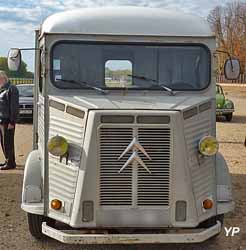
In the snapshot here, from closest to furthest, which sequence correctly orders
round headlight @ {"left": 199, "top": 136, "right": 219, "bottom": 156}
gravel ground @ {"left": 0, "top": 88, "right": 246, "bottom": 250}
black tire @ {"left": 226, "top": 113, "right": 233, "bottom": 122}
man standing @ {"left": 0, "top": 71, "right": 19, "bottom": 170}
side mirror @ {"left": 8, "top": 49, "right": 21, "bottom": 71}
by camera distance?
round headlight @ {"left": 199, "top": 136, "right": 219, "bottom": 156} < gravel ground @ {"left": 0, "top": 88, "right": 246, "bottom": 250} < side mirror @ {"left": 8, "top": 49, "right": 21, "bottom": 71} < man standing @ {"left": 0, "top": 71, "right": 19, "bottom": 170} < black tire @ {"left": 226, "top": 113, "right": 233, "bottom": 122}

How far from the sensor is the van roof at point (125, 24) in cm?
588

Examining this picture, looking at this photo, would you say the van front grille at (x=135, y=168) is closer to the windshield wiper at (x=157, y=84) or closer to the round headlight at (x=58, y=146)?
the round headlight at (x=58, y=146)

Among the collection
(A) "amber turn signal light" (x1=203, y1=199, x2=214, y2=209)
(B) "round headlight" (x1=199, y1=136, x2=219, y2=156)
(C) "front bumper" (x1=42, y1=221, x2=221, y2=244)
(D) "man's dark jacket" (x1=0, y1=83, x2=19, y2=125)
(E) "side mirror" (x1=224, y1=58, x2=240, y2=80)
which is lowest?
(C) "front bumper" (x1=42, y1=221, x2=221, y2=244)

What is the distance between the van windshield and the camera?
5.95 meters

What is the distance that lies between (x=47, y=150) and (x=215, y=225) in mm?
1974

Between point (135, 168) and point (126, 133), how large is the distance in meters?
0.37

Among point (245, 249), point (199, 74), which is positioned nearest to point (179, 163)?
point (199, 74)

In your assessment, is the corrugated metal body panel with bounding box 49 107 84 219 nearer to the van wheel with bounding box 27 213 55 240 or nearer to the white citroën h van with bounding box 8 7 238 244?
the white citroën h van with bounding box 8 7 238 244

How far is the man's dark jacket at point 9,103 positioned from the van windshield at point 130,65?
4661 mm

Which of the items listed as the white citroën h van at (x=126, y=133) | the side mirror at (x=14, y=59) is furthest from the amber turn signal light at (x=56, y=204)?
the side mirror at (x=14, y=59)

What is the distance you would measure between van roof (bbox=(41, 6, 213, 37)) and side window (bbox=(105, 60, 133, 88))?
1.14ft

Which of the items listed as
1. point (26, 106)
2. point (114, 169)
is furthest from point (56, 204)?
point (26, 106)

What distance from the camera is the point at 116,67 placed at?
6.06 m

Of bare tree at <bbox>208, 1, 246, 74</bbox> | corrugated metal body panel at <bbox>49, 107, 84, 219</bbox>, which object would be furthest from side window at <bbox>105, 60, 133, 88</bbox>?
bare tree at <bbox>208, 1, 246, 74</bbox>
